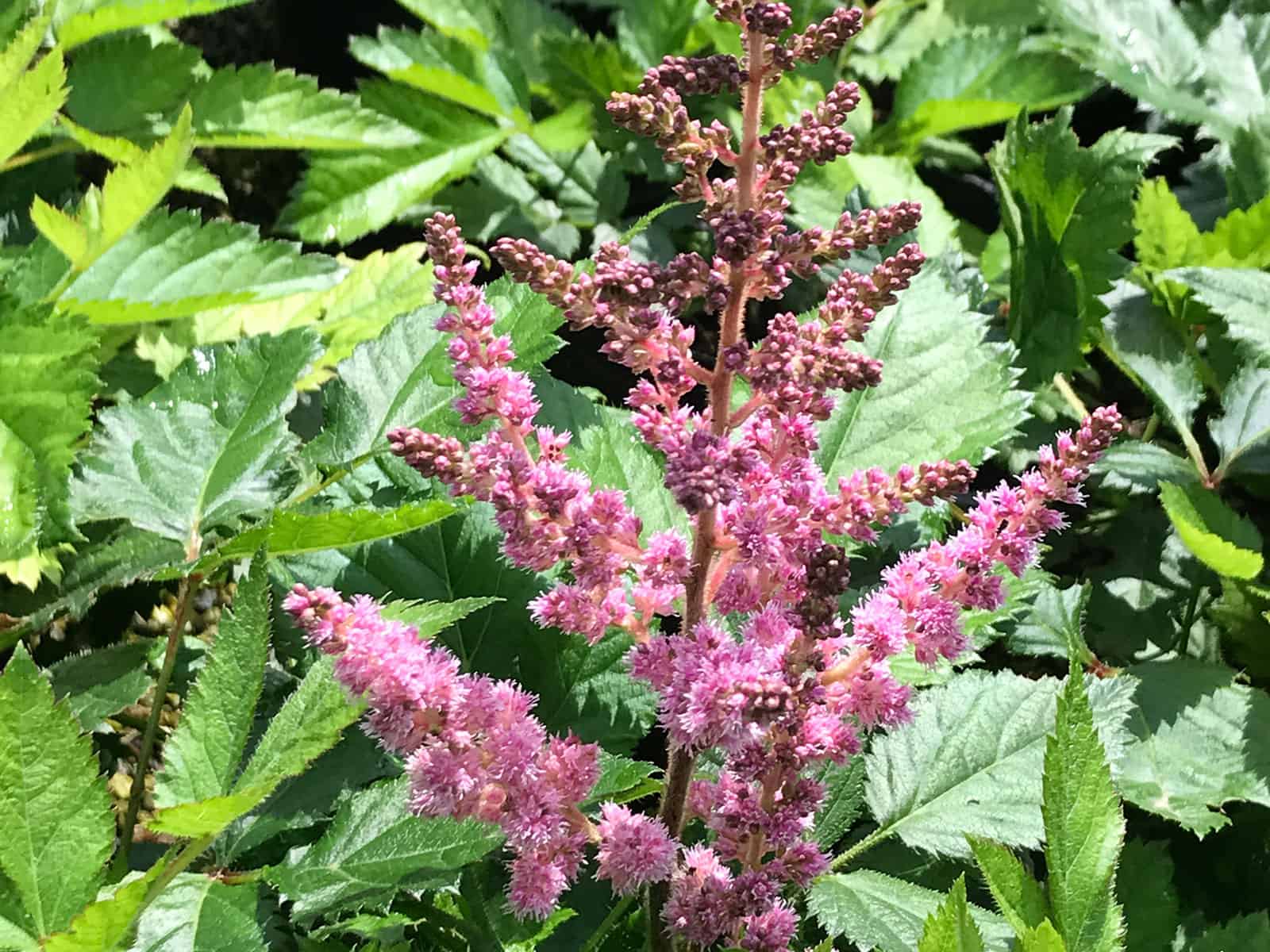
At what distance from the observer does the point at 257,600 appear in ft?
3.14

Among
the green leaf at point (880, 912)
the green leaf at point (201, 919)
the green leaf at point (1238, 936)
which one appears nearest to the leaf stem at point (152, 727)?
the green leaf at point (201, 919)

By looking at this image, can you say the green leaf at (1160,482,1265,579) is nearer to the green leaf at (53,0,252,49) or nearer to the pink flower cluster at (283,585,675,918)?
the pink flower cluster at (283,585,675,918)

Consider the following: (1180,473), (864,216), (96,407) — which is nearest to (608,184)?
(96,407)

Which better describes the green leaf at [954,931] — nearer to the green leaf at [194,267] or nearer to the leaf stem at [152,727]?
the leaf stem at [152,727]

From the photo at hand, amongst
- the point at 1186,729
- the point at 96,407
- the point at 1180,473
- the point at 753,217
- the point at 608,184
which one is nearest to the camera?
the point at 753,217

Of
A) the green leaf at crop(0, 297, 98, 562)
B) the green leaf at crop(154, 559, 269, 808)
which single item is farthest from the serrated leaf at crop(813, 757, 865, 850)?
the green leaf at crop(0, 297, 98, 562)

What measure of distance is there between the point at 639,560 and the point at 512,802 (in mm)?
A: 219

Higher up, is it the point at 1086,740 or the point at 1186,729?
the point at 1086,740

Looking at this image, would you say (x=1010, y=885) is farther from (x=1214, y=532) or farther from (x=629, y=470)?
(x=1214, y=532)

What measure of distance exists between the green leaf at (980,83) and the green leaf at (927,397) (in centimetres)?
64

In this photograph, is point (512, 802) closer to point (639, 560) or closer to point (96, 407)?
point (639, 560)

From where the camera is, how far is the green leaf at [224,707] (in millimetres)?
961

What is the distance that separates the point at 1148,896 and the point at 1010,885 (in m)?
0.39

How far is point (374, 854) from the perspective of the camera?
3.20 ft
